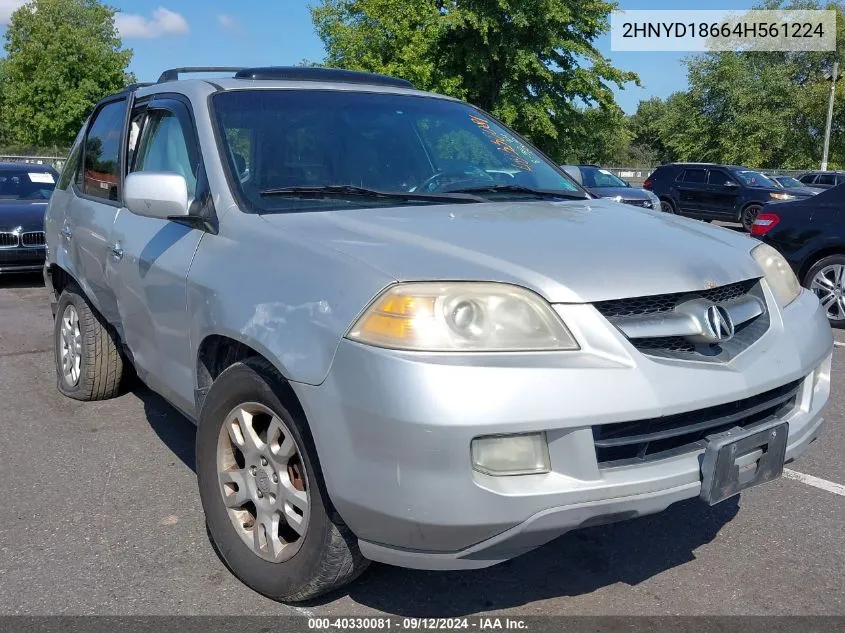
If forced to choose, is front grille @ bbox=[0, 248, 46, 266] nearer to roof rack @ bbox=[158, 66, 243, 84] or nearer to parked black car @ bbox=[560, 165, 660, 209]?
roof rack @ bbox=[158, 66, 243, 84]

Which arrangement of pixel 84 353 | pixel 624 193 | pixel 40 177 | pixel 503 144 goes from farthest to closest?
pixel 624 193
pixel 40 177
pixel 84 353
pixel 503 144

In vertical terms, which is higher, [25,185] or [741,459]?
[25,185]

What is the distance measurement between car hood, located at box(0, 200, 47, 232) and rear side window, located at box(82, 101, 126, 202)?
217 inches

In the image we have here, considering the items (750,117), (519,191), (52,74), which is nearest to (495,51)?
(750,117)

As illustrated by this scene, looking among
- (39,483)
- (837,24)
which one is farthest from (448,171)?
(837,24)

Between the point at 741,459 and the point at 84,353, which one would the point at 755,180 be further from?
the point at 741,459

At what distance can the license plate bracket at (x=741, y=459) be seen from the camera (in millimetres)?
2371

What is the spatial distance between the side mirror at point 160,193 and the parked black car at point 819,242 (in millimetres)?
6517

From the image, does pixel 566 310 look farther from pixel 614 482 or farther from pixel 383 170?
pixel 383 170

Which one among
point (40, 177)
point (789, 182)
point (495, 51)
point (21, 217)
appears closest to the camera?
point (21, 217)

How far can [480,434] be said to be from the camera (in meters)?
2.11

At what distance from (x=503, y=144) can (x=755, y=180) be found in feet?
62.3

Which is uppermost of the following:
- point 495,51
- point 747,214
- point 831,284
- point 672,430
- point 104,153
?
point 495,51

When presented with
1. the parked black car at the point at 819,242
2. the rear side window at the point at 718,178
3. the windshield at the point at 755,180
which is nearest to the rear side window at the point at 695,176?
the rear side window at the point at 718,178
